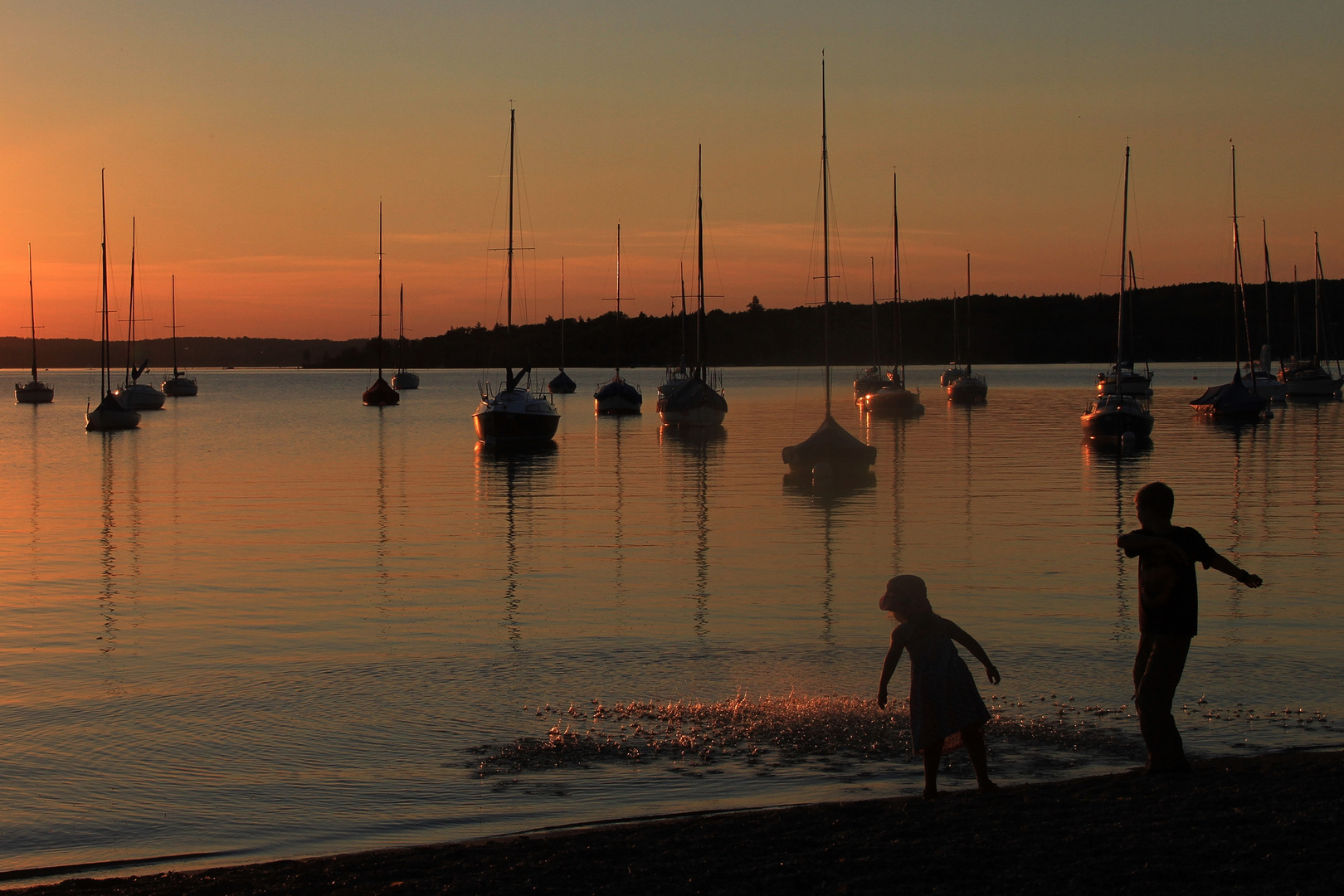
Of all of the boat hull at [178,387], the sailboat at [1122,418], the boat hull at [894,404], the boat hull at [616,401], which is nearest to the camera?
the sailboat at [1122,418]

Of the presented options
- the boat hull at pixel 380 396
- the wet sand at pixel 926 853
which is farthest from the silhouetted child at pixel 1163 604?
the boat hull at pixel 380 396

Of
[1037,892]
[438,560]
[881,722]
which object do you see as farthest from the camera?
[438,560]

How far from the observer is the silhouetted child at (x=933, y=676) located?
8.26m

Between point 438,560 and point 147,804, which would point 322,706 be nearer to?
point 147,804

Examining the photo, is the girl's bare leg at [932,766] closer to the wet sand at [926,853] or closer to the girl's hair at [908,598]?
the wet sand at [926,853]

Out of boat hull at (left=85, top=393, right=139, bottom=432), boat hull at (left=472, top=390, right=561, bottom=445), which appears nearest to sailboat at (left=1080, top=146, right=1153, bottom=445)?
boat hull at (left=472, top=390, right=561, bottom=445)

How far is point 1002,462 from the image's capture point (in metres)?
43.8

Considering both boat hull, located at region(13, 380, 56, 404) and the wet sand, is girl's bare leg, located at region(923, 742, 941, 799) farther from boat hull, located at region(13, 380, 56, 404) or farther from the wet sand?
boat hull, located at region(13, 380, 56, 404)

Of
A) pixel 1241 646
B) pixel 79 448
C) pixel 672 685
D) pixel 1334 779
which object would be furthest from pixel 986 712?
pixel 79 448

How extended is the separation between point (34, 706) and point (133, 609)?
18.1 feet

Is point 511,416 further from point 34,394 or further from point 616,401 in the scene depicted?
point 34,394

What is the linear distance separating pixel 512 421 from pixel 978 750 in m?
45.7

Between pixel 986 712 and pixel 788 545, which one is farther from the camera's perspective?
pixel 788 545

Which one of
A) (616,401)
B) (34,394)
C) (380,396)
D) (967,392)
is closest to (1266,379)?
(967,392)
